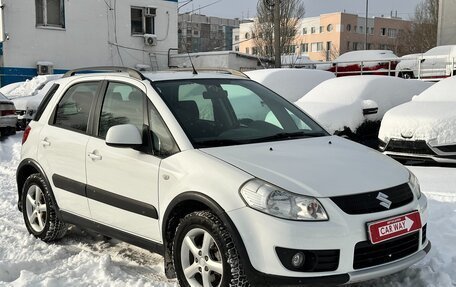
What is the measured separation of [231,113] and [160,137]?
2.36 feet

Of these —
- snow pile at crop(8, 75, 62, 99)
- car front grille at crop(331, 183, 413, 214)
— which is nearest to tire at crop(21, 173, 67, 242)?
car front grille at crop(331, 183, 413, 214)

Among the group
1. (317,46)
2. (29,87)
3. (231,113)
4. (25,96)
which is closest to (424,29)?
(29,87)

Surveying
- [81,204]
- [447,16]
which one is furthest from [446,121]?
[447,16]

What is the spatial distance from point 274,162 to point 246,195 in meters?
0.36

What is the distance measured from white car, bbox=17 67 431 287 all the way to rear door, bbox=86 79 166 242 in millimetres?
10

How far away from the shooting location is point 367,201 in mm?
3211

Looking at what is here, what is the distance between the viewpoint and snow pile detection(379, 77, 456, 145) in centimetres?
743

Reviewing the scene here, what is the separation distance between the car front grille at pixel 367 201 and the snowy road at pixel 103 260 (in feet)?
2.25

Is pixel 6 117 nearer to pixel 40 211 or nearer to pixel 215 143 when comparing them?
pixel 40 211

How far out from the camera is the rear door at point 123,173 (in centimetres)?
383

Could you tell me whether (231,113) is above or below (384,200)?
above

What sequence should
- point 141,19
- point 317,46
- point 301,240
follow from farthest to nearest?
point 317,46
point 141,19
point 301,240

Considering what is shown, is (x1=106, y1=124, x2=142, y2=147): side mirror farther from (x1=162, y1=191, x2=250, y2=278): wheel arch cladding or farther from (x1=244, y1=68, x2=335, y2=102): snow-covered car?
(x1=244, y1=68, x2=335, y2=102): snow-covered car

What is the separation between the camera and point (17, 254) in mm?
4668
